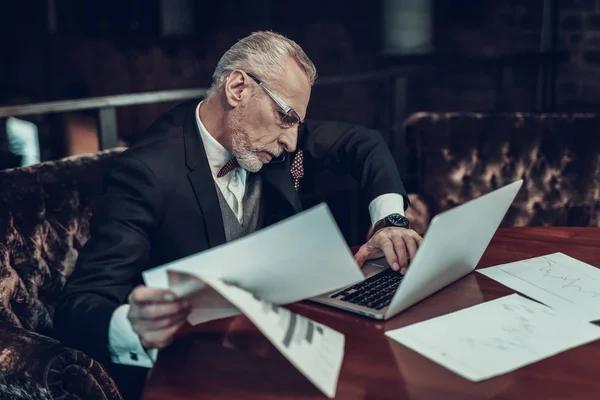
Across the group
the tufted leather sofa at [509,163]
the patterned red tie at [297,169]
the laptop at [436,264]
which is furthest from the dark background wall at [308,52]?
the laptop at [436,264]

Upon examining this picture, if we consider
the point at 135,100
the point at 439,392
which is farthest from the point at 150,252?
the point at 135,100

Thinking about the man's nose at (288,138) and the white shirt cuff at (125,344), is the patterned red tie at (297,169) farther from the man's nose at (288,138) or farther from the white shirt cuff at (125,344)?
the white shirt cuff at (125,344)

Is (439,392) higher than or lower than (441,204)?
higher

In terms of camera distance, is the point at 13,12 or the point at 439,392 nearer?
the point at 439,392

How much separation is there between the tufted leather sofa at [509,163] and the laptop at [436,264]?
47.4 inches

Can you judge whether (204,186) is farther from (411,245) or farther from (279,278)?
(279,278)

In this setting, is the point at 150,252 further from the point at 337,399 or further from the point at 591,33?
the point at 591,33

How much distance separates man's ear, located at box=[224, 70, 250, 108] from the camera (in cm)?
154

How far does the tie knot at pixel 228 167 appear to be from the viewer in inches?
64.6

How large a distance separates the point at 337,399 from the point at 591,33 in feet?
10.3

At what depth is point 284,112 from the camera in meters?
1.55

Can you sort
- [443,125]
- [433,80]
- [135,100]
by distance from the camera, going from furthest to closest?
[433,80] < [443,125] < [135,100]

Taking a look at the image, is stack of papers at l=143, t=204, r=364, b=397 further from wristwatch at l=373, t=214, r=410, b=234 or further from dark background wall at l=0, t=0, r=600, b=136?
dark background wall at l=0, t=0, r=600, b=136

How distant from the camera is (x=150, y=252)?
1529mm
